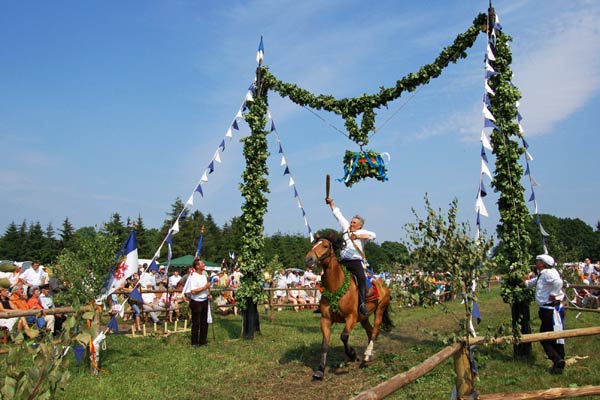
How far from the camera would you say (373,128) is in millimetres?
12258

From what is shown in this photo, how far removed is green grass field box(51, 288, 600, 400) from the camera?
24.6 feet

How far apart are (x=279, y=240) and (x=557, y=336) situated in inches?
2933

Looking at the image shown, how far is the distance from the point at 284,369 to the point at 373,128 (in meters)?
6.61

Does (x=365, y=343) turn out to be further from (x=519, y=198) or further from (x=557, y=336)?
(x=557, y=336)

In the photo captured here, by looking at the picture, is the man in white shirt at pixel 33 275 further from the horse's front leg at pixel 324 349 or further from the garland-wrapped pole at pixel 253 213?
the horse's front leg at pixel 324 349

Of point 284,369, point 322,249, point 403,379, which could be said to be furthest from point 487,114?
point 403,379

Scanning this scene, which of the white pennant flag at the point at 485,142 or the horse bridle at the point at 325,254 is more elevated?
the white pennant flag at the point at 485,142

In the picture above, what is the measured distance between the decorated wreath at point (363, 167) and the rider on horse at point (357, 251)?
1996 millimetres

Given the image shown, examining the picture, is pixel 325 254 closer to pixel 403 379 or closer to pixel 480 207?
pixel 480 207

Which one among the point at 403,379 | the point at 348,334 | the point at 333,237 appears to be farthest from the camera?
the point at 333,237

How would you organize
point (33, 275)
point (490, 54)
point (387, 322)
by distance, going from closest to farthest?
point (490, 54)
point (387, 322)
point (33, 275)

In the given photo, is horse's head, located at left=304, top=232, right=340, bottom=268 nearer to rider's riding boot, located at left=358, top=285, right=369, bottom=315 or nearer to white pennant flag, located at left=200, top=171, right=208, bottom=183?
rider's riding boot, located at left=358, top=285, right=369, bottom=315

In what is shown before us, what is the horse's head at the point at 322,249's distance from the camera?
8.26m

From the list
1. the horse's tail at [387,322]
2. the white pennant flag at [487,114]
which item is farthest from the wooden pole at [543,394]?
the horse's tail at [387,322]
